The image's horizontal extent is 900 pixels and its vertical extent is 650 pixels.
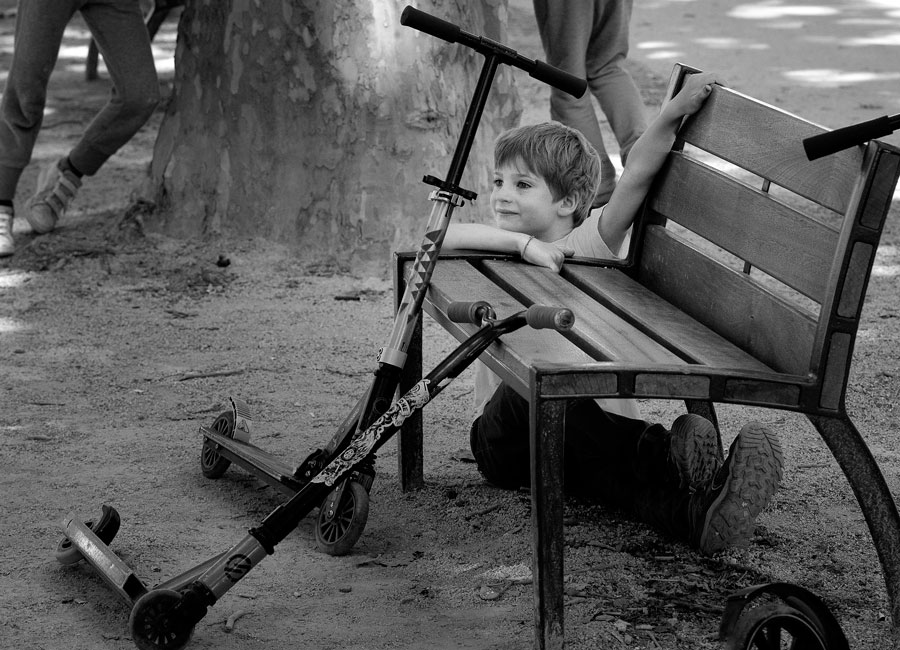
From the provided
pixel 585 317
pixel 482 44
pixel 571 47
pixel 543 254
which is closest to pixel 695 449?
pixel 585 317

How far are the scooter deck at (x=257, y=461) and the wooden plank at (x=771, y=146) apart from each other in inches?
51.1

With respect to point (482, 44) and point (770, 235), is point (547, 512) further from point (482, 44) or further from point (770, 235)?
point (482, 44)

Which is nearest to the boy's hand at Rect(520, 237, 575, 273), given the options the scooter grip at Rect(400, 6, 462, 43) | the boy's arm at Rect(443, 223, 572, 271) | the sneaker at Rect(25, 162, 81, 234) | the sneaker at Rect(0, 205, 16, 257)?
the boy's arm at Rect(443, 223, 572, 271)

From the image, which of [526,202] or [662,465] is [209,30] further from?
[662,465]

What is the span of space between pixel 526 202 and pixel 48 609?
156cm

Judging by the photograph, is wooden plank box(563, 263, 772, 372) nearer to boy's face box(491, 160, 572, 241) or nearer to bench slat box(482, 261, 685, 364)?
bench slat box(482, 261, 685, 364)

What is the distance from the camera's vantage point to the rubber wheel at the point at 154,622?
2.31m

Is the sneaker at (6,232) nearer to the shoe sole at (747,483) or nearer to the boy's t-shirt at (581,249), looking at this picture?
the boy's t-shirt at (581,249)

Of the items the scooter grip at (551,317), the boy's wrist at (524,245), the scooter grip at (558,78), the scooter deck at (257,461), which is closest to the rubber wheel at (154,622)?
the scooter deck at (257,461)

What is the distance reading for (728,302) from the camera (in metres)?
2.76

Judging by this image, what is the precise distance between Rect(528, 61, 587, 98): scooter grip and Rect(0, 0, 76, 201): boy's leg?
3.10 m

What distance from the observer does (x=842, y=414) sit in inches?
90.2

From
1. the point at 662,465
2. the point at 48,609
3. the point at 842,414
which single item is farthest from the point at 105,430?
the point at 842,414

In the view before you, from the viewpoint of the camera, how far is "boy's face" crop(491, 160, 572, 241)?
3.17m
